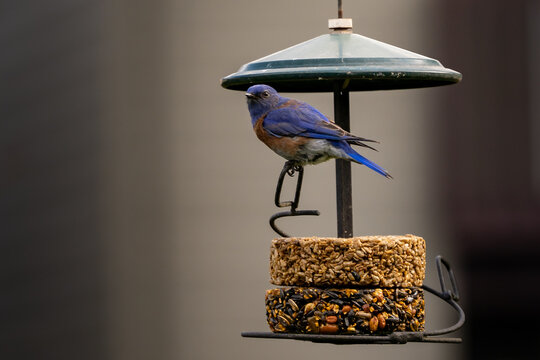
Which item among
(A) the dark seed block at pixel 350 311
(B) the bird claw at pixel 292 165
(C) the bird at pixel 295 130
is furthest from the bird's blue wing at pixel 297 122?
(A) the dark seed block at pixel 350 311

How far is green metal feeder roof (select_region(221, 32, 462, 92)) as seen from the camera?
3439mm

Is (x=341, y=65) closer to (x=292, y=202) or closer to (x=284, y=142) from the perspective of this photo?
(x=284, y=142)

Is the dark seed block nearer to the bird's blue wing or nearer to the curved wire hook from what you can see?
the curved wire hook

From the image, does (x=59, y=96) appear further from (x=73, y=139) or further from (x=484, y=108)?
(x=484, y=108)

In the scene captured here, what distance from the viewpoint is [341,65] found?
3469mm

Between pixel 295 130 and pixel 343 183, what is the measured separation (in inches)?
11.3

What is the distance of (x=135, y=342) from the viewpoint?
862 cm

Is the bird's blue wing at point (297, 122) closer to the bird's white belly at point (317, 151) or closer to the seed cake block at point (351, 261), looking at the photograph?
the bird's white belly at point (317, 151)

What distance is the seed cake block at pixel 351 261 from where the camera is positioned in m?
3.50

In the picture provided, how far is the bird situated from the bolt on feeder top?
0.11 m

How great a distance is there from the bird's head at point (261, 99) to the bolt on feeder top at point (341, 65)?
47mm

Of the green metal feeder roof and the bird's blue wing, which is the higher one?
the green metal feeder roof

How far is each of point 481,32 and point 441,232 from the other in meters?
1.76

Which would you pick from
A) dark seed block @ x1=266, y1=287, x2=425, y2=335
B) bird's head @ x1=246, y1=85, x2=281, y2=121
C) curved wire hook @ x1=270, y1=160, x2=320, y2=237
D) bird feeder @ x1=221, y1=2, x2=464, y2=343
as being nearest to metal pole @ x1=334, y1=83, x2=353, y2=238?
bird feeder @ x1=221, y1=2, x2=464, y2=343
